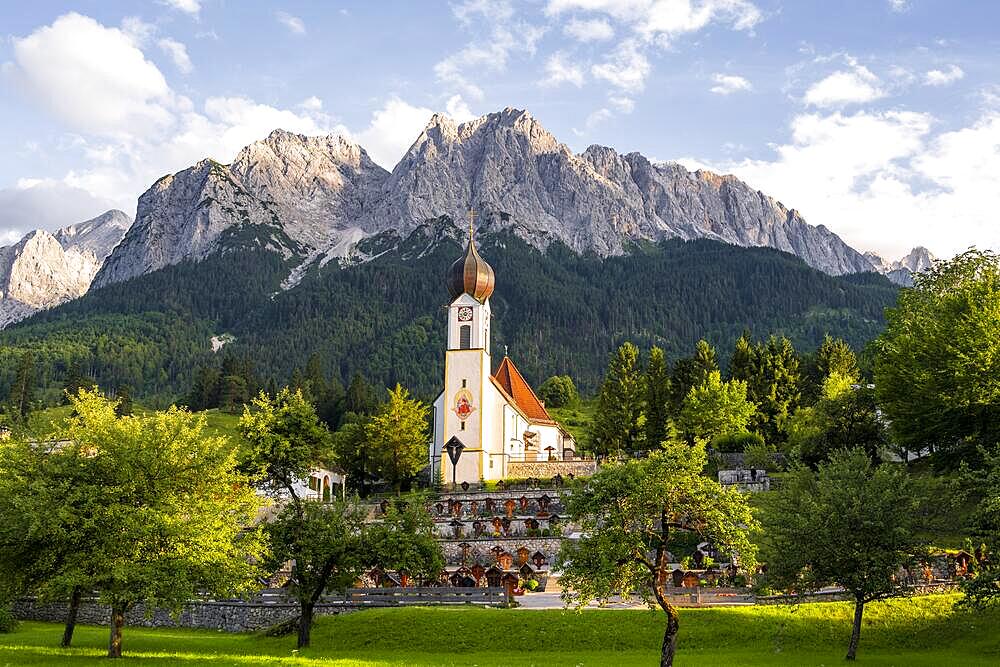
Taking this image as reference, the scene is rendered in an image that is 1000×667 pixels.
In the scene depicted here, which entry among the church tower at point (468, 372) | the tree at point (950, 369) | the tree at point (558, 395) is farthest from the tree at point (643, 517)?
the tree at point (558, 395)

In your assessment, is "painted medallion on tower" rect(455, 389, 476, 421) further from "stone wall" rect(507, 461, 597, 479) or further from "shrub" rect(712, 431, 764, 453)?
"shrub" rect(712, 431, 764, 453)

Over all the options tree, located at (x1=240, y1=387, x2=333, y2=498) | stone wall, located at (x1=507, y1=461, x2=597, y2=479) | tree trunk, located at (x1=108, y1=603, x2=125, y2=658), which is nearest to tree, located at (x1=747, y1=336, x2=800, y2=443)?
stone wall, located at (x1=507, y1=461, x2=597, y2=479)

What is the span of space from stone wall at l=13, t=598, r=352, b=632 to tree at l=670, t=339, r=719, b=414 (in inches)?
1992

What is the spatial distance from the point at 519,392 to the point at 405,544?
2163 inches

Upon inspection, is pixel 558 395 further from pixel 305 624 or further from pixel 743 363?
pixel 305 624

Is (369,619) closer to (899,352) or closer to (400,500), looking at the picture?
(400,500)

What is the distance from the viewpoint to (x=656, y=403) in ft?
276

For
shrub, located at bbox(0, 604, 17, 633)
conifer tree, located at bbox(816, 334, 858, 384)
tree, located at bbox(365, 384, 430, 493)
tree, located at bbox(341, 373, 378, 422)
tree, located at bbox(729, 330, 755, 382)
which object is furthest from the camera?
tree, located at bbox(341, 373, 378, 422)

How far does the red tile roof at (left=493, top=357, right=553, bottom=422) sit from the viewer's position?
9075 cm

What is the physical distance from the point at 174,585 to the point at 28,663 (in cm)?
470

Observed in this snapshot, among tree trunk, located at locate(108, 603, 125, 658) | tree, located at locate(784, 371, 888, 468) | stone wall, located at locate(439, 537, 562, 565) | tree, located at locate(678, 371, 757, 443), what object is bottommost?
tree trunk, located at locate(108, 603, 125, 658)

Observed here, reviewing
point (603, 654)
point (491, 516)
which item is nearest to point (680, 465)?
point (603, 654)

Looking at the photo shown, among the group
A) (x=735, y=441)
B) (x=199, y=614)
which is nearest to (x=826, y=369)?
(x=735, y=441)

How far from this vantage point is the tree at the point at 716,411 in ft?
252
